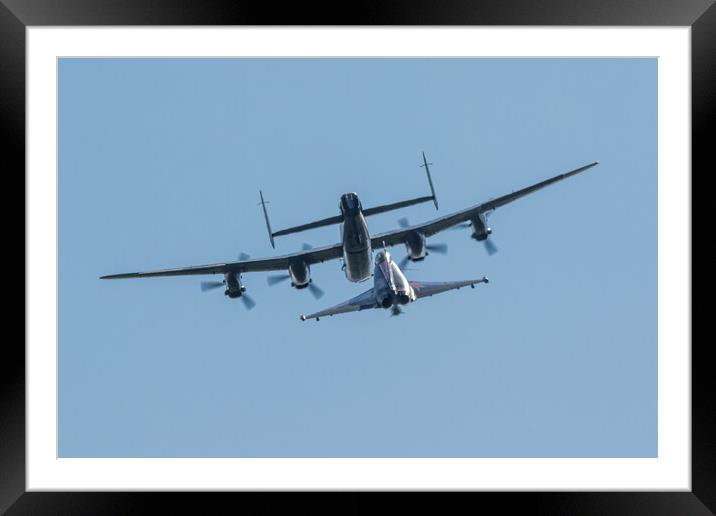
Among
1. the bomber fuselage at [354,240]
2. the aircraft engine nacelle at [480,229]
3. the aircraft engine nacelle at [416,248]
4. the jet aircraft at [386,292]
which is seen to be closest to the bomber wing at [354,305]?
the jet aircraft at [386,292]

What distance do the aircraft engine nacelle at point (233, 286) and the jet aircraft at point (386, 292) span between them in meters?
3.62

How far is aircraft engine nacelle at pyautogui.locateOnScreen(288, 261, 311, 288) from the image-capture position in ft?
135

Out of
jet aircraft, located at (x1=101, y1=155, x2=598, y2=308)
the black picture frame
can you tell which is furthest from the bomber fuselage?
the black picture frame

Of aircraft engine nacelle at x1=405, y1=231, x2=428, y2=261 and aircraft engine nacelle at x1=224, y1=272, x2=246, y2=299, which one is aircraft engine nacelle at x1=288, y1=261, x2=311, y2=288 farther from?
aircraft engine nacelle at x1=405, y1=231, x2=428, y2=261

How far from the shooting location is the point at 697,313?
20609 millimetres

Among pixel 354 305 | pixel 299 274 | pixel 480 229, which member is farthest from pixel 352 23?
pixel 299 274

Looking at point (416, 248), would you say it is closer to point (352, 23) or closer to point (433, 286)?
point (433, 286)

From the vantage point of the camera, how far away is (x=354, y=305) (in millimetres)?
39344

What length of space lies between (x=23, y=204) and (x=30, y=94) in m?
2.24

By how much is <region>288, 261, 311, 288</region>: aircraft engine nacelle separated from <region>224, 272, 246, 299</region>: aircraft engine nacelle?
2126 millimetres

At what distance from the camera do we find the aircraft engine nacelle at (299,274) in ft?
135

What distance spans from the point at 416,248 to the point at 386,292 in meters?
4.55

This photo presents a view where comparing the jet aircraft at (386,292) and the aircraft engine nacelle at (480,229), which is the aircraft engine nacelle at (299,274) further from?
the aircraft engine nacelle at (480,229)

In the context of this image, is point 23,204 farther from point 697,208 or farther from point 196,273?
point 196,273
